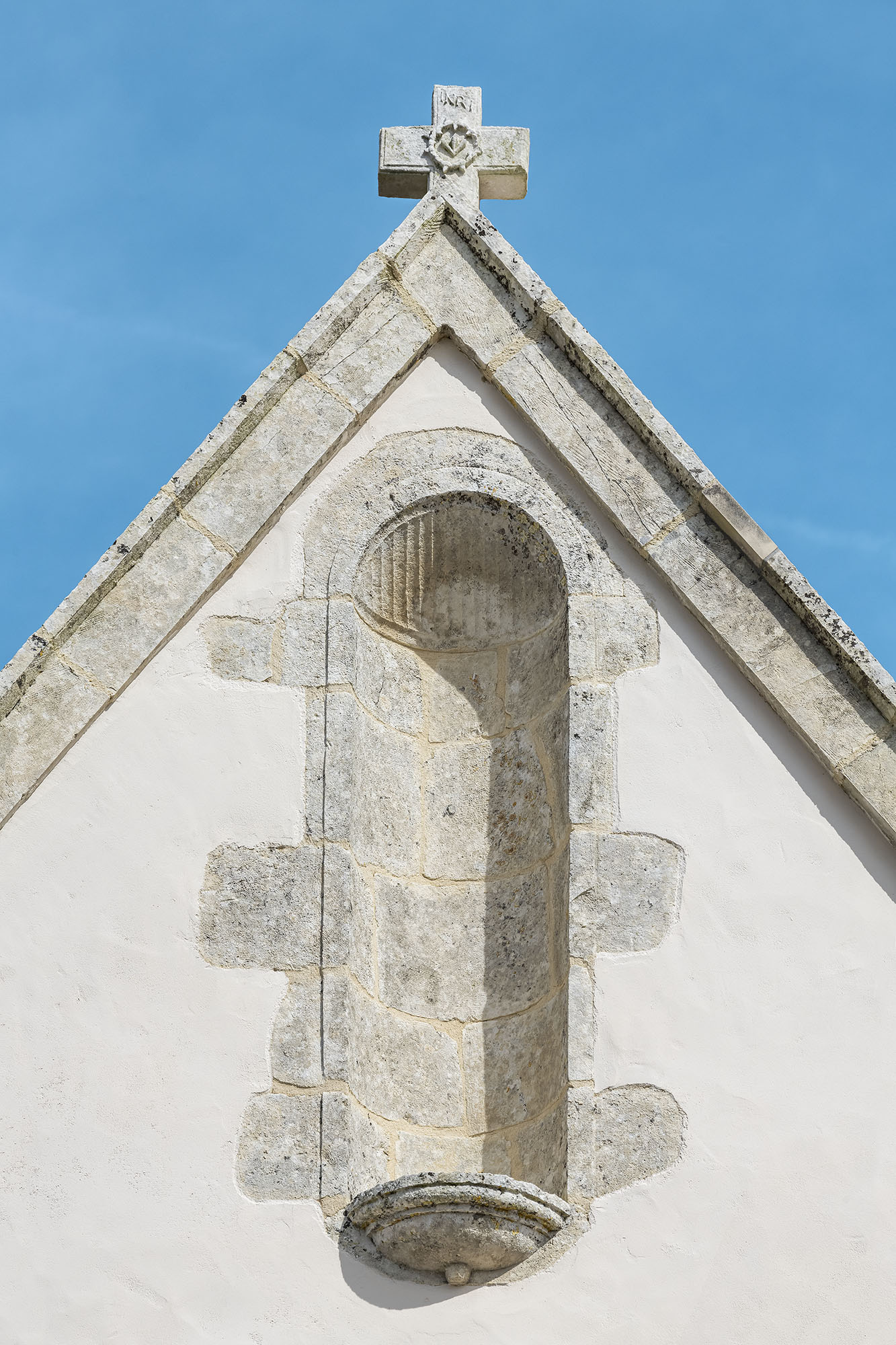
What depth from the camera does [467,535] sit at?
6363 millimetres

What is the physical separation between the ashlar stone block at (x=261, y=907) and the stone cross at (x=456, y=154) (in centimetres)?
240

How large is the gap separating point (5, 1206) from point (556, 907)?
5.69ft

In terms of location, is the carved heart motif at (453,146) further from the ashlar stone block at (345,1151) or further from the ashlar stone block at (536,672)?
the ashlar stone block at (345,1151)

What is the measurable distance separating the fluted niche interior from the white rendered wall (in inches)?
11.2

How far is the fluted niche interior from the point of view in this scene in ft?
18.9

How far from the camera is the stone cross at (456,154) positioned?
268 inches

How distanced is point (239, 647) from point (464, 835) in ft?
2.96

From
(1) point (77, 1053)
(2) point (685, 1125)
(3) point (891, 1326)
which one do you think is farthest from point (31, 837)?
(3) point (891, 1326)

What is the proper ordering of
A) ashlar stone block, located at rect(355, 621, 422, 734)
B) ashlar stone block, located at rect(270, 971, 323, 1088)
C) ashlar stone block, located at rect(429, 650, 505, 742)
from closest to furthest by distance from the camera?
1. ashlar stone block, located at rect(270, 971, 323, 1088)
2. ashlar stone block, located at rect(355, 621, 422, 734)
3. ashlar stone block, located at rect(429, 650, 505, 742)

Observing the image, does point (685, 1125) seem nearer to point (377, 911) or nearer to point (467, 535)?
point (377, 911)

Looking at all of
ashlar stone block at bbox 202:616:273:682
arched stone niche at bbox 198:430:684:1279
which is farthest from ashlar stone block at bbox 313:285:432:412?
ashlar stone block at bbox 202:616:273:682

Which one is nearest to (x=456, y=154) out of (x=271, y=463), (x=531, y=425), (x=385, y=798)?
(x=531, y=425)

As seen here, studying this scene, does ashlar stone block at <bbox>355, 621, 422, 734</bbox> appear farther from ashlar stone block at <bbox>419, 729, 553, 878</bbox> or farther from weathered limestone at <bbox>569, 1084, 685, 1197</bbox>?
weathered limestone at <bbox>569, 1084, 685, 1197</bbox>

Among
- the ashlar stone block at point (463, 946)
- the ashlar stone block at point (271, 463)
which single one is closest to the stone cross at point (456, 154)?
the ashlar stone block at point (271, 463)
